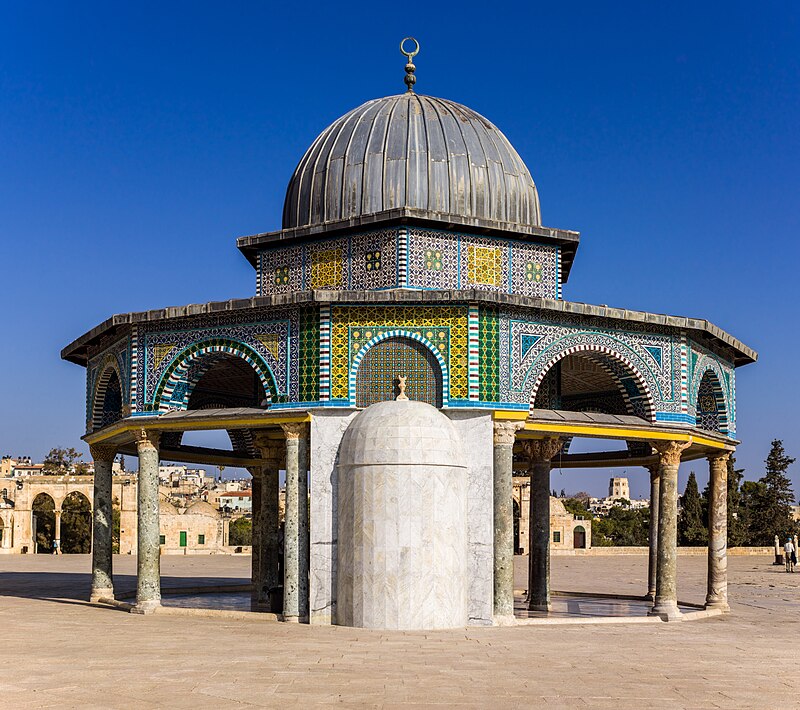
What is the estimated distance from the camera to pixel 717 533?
19.9 m

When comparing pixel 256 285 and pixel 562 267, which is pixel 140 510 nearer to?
pixel 256 285

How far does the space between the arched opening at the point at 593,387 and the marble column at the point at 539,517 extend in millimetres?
930

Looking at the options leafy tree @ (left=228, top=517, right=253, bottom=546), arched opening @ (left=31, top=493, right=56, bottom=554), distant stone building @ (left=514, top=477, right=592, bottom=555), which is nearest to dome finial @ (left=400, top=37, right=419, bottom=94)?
distant stone building @ (left=514, top=477, right=592, bottom=555)

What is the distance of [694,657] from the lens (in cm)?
1252

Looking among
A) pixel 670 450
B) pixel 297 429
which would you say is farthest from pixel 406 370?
pixel 670 450

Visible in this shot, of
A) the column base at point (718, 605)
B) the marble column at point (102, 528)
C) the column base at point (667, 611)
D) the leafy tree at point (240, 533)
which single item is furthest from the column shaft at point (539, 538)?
the leafy tree at point (240, 533)

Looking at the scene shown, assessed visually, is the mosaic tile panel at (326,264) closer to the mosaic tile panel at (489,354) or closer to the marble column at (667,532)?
the mosaic tile panel at (489,354)

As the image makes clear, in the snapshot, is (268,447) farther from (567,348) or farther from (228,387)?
(567,348)

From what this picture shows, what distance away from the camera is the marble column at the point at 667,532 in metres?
17.2

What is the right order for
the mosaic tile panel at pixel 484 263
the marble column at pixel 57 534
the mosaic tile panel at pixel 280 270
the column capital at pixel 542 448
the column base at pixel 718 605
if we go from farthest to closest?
the marble column at pixel 57 534 < the column capital at pixel 542 448 < the column base at pixel 718 605 < the mosaic tile panel at pixel 280 270 < the mosaic tile panel at pixel 484 263

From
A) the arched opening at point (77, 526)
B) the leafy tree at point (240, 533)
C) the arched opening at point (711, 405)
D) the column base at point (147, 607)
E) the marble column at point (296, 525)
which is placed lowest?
the leafy tree at point (240, 533)

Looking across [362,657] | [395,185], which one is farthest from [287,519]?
Result: [395,185]

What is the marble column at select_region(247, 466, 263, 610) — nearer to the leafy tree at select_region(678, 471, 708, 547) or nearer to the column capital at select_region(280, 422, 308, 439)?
the column capital at select_region(280, 422, 308, 439)

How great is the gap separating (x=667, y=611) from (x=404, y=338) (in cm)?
610
